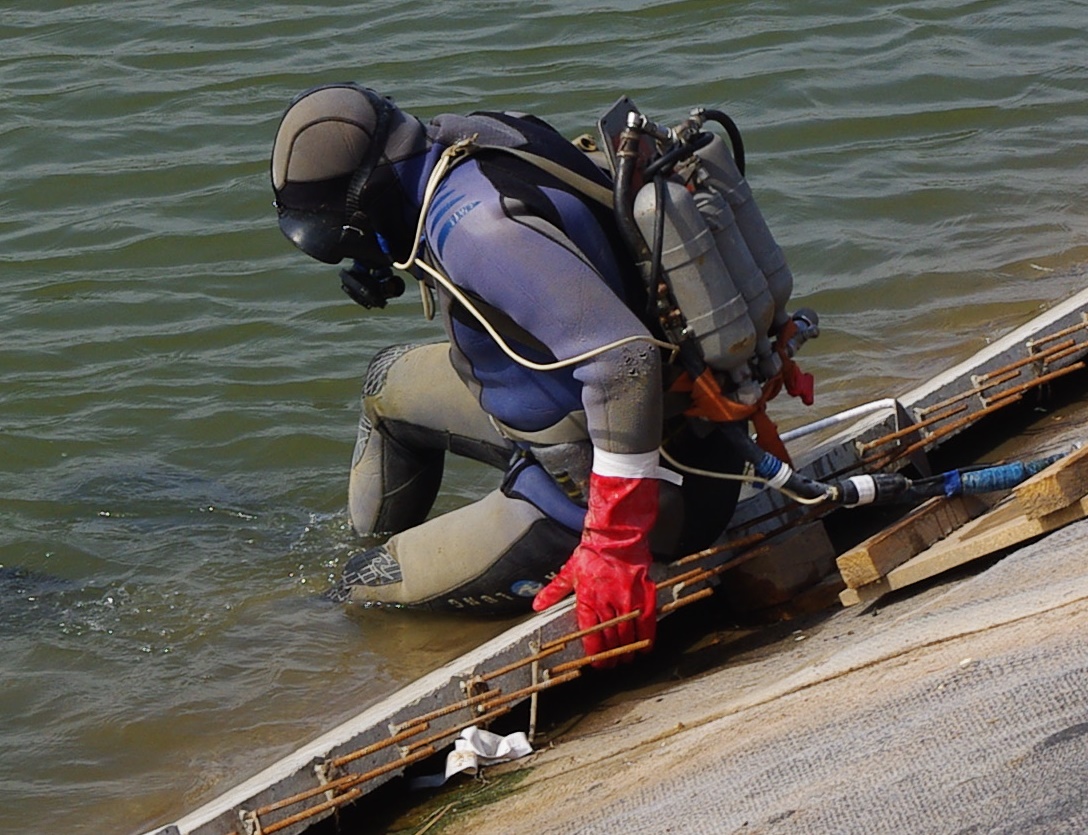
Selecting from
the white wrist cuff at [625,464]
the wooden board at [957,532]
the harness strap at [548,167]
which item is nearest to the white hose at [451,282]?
the harness strap at [548,167]

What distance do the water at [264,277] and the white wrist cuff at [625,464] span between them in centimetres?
115

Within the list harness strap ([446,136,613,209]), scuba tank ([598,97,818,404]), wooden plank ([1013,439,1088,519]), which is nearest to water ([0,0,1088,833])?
scuba tank ([598,97,818,404])

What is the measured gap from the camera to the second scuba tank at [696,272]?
→ 11.9ft

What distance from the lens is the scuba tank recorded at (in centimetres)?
365

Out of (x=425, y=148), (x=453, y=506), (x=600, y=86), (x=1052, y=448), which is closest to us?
(x=425, y=148)

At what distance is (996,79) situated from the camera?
9.22m

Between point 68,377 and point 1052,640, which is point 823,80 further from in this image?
point 1052,640

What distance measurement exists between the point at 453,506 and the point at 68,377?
2.03 m

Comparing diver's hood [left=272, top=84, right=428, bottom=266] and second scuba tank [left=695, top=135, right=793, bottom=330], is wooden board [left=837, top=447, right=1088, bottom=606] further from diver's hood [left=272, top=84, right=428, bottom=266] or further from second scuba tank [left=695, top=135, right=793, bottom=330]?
diver's hood [left=272, top=84, right=428, bottom=266]

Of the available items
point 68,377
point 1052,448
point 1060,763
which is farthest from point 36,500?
point 1060,763

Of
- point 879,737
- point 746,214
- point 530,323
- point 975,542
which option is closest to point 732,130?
point 746,214

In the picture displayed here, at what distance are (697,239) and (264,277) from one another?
423 cm

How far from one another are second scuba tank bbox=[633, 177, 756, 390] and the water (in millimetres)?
1430

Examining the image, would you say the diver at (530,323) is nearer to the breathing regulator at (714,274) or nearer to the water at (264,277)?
the breathing regulator at (714,274)
